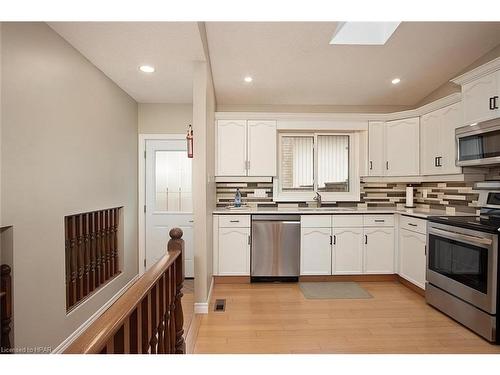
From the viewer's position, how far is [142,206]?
4238 mm

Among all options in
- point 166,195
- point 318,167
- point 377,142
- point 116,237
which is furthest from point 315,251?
point 116,237

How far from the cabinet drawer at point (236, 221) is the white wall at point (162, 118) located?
1510 millimetres

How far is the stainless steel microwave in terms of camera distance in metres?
2.66

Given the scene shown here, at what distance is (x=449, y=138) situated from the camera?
3.38 m

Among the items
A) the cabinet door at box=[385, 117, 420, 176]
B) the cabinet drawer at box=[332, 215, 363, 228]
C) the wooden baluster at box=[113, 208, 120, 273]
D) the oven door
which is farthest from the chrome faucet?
the wooden baluster at box=[113, 208, 120, 273]

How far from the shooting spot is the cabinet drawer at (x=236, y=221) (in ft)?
12.5

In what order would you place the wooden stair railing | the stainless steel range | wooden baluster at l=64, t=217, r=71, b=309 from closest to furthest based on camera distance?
the wooden stair railing → the stainless steel range → wooden baluster at l=64, t=217, r=71, b=309

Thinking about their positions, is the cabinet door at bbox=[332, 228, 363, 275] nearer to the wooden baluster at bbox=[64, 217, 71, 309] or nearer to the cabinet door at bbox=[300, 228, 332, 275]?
the cabinet door at bbox=[300, 228, 332, 275]

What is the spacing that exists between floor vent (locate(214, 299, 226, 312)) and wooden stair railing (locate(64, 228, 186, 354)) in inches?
47.0

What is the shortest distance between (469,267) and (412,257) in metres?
0.99

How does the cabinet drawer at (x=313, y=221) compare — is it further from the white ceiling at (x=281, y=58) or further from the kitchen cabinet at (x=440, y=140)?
the white ceiling at (x=281, y=58)

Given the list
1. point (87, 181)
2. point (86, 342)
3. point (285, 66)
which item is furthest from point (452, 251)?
point (87, 181)
